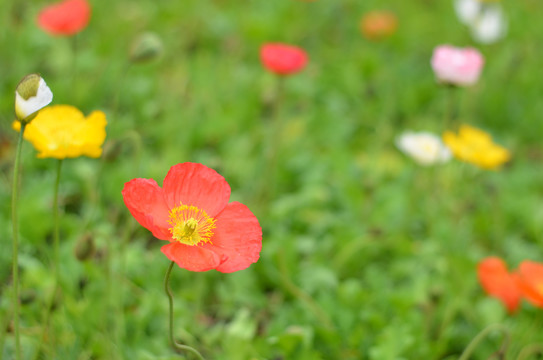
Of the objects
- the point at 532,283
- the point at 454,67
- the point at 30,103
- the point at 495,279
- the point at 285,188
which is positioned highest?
the point at 30,103

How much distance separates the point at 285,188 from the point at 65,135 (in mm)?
1112

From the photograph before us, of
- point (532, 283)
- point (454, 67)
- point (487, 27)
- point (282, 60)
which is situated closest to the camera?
point (532, 283)

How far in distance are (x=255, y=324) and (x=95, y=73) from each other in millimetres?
1413

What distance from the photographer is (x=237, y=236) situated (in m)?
1.01

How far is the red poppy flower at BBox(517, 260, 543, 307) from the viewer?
1361 mm

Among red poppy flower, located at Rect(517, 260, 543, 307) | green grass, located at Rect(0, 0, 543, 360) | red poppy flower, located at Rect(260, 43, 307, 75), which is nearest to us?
red poppy flower, located at Rect(517, 260, 543, 307)

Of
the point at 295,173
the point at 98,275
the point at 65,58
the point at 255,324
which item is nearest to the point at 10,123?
the point at 65,58

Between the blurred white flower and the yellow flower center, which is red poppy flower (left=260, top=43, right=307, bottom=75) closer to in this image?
the yellow flower center

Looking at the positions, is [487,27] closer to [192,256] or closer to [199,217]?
[199,217]

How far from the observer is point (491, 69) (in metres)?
3.25

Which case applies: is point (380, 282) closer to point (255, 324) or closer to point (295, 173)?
point (255, 324)

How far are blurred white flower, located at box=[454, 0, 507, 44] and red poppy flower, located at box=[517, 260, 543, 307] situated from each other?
5.70 feet

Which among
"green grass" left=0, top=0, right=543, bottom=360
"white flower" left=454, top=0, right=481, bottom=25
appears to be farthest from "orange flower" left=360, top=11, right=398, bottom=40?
"white flower" left=454, top=0, right=481, bottom=25

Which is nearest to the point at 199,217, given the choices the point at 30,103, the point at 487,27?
the point at 30,103
